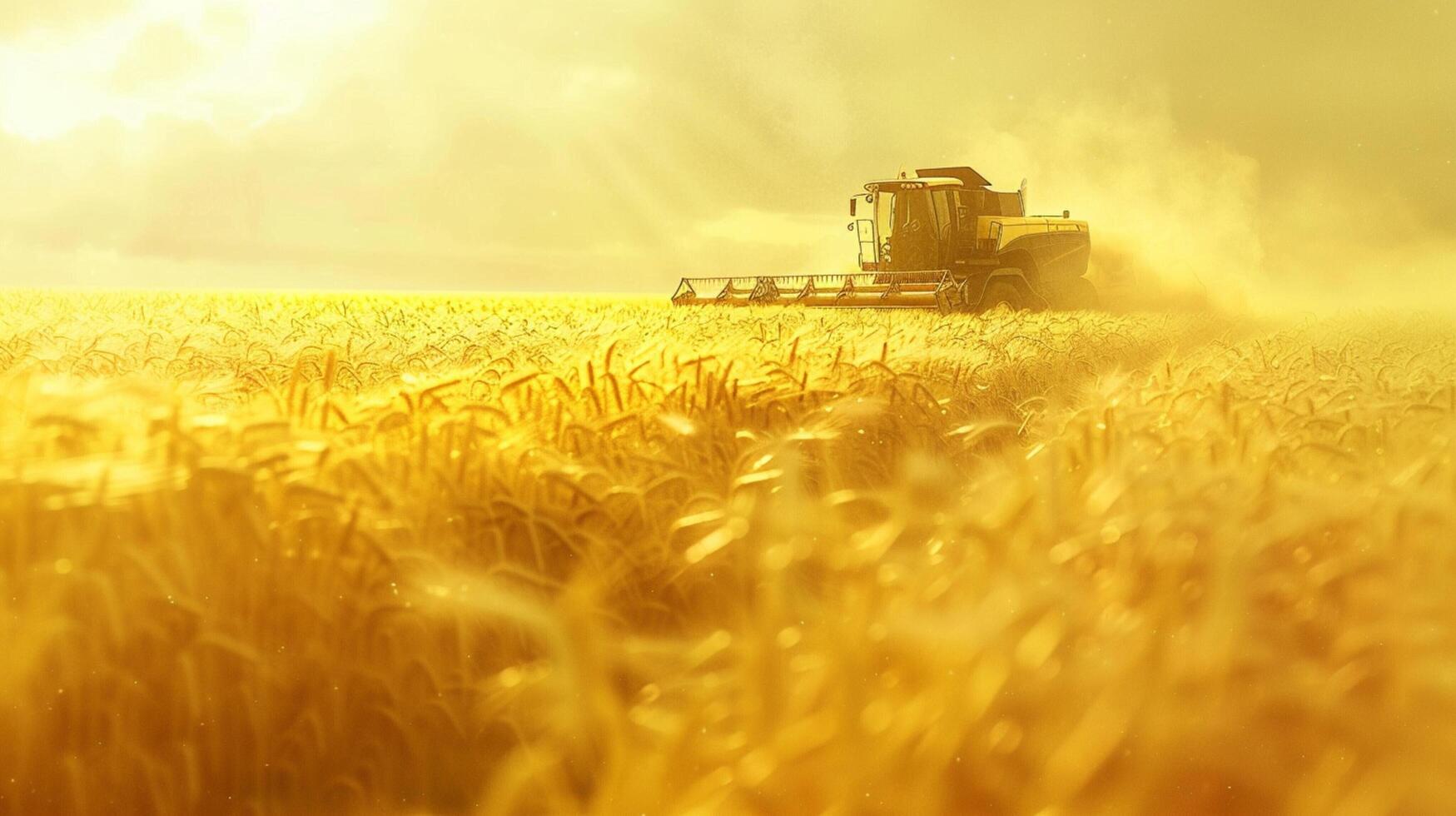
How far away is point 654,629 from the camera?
2.24 m

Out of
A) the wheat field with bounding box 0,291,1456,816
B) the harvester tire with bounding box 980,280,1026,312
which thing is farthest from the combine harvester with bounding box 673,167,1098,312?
the wheat field with bounding box 0,291,1456,816

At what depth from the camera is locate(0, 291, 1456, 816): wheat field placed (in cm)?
156

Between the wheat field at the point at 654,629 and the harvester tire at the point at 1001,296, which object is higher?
the harvester tire at the point at 1001,296

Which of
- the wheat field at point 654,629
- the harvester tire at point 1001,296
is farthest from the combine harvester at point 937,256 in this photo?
the wheat field at point 654,629

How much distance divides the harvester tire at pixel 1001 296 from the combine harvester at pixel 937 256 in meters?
0.01

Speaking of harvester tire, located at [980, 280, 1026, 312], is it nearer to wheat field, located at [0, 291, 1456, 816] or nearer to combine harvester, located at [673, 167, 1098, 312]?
combine harvester, located at [673, 167, 1098, 312]

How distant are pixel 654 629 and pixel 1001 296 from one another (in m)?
16.4

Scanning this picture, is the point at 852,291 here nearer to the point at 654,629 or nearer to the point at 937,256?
the point at 937,256

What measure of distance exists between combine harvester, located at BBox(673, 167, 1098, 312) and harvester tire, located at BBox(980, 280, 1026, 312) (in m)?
0.01

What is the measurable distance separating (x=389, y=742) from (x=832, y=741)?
810mm

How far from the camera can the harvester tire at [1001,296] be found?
17.1m

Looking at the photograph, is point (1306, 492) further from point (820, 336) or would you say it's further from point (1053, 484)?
point (820, 336)

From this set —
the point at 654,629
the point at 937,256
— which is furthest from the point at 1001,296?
the point at 654,629

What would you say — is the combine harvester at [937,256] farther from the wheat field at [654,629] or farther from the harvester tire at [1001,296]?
the wheat field at [654,629]
